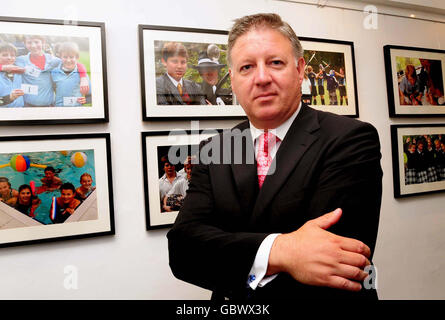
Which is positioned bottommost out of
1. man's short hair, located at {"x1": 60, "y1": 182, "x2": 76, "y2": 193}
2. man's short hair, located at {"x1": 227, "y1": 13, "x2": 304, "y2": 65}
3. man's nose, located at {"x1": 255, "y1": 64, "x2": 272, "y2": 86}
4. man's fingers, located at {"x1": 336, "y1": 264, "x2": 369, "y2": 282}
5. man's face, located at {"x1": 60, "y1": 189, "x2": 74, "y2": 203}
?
man's fingers, located at {"x1": 336, "y1": 264, "x2": 369, "y2": 282}

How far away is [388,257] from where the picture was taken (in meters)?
2.24

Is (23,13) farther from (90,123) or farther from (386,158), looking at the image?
(386,158)

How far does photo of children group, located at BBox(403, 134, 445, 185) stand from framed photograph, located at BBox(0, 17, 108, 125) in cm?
214

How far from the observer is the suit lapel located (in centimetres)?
94

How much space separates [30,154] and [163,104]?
736 mm

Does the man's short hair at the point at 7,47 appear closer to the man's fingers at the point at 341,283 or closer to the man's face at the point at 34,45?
the man's face at the point at 34,45

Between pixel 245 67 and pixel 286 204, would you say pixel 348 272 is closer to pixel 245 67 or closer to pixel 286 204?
pixel 286 204

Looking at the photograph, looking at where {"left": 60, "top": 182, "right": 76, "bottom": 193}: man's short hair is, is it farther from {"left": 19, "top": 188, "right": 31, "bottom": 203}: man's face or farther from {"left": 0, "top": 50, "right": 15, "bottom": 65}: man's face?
{"left": 0, "top": 50, "right": 15, "bottom": 65}: man's face

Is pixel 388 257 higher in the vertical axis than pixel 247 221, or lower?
lower

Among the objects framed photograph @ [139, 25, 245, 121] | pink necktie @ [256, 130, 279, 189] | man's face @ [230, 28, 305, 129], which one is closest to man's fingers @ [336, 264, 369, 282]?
pink necktie @ [256, 130, 279, 189]

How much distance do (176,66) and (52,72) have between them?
66cm

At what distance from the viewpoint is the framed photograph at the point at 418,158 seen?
226 centimetres
